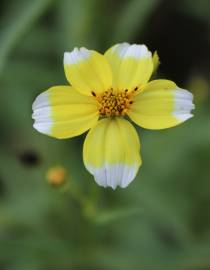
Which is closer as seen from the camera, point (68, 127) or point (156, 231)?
point (68, 127)

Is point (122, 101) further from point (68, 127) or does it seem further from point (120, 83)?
point (68, 127)

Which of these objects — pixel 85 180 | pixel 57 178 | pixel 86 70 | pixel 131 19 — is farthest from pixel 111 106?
pixel 131 19

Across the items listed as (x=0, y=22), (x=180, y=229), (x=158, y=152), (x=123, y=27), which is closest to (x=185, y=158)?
(x=158, y=152)

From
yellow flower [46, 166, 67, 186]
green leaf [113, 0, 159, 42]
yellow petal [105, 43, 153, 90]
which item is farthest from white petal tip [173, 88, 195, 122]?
green leaf [113, 0, 159, 42]

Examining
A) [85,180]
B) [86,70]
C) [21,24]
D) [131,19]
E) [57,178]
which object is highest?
[131,19]

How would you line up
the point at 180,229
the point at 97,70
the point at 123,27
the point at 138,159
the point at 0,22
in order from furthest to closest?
the point at 0,22 → the point at 123,27 → the point at 180,229 → the point at 97,70 → the point at 138,159

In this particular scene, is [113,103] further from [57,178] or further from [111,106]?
[57,178]

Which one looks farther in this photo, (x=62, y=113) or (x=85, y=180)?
(x=85, y=180)
